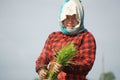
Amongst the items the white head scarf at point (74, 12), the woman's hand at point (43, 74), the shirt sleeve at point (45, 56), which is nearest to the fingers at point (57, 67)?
the woman's hand at point (43, 74)

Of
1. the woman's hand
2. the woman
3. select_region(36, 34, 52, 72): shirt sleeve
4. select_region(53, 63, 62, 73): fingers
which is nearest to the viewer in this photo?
select_region(53, 63, 62, 73): fingers

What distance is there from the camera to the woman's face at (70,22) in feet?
18.1

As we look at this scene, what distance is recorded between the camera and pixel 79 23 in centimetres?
547

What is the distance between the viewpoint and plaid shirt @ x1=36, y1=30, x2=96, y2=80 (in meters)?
5.16

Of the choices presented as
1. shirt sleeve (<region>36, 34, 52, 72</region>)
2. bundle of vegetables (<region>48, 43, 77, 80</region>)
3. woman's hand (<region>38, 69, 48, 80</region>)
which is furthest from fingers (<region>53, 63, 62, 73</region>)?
shirt sleeve (<region>36, 34, 52, 72</region>)

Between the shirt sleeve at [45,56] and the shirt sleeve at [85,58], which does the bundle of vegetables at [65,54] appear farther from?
the shirt sleeve at [45,56]

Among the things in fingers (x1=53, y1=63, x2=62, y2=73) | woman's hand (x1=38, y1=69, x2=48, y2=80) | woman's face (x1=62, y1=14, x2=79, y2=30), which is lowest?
woman's hand (x1=38, y1=69, x2=48, y2=80)

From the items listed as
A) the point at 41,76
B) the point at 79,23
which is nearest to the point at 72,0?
the point at 79,23

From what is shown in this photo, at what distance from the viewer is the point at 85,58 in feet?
17.3

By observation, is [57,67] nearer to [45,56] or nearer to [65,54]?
[65,54]

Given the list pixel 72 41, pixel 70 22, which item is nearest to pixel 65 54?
pixel 72 41

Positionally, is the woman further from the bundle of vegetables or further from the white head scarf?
the bundle of vegetables

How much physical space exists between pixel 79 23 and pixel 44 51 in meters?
0.51

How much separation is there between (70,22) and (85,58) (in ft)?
1.63
